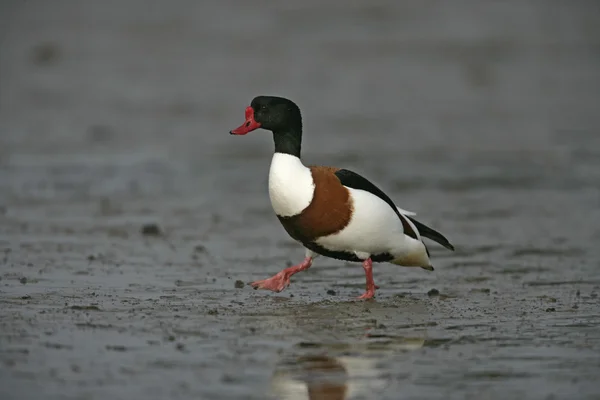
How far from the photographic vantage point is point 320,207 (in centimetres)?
768

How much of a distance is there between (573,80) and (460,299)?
48.8ft

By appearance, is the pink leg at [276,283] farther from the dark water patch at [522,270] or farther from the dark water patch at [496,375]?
the dark water patch at [496,375]

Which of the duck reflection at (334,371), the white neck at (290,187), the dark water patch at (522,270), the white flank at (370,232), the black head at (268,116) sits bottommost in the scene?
the duck reflection at (334,371)

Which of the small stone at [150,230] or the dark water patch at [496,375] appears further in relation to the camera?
the small stone at [150,230]

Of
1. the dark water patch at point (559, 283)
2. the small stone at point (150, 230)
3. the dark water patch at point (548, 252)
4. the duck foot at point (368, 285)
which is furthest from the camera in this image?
the small stone at point (150, 230)

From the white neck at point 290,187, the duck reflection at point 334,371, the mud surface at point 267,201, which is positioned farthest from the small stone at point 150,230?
the duck reflection at point 334,371

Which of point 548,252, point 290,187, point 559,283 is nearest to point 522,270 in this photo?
point 559,283

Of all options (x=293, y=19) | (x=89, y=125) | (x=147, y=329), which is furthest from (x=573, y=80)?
(x=147, y=329)

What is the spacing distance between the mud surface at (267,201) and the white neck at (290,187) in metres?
0.66

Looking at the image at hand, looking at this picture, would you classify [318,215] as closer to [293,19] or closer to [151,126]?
[151,126]

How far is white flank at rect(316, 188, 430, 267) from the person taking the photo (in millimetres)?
7789

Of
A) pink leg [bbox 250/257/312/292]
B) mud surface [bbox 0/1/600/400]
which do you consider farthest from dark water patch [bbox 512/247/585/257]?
pink leg [bbox 250/257/312/292]

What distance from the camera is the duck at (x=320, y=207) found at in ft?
25.2

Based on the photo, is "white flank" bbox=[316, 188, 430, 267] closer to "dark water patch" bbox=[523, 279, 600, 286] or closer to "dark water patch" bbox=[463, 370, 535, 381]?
"dark water patch" bbox=[523, 279, 600, 286]
